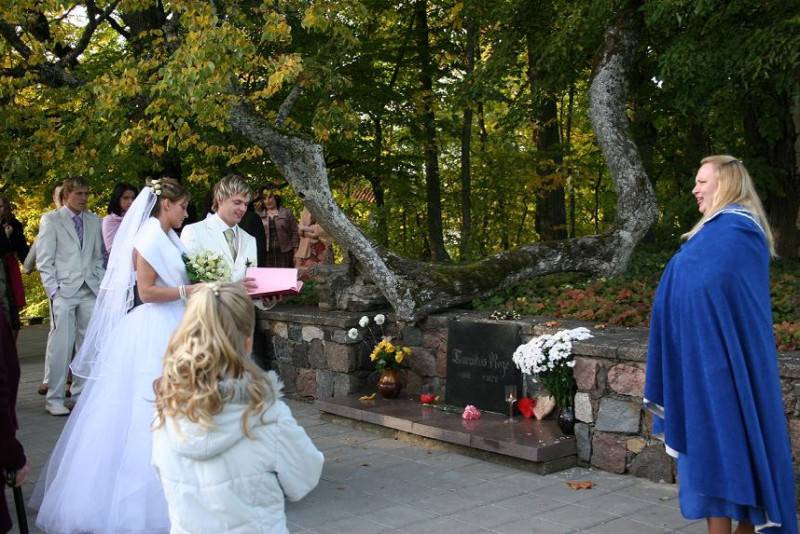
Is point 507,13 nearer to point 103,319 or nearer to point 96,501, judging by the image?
point 103,319

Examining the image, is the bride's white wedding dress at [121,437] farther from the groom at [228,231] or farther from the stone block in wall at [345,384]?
the stone block in wall at [345,384]

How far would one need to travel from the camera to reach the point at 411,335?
818 cm

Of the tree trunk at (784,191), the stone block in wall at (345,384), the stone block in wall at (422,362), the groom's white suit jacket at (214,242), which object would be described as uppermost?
the tree trunk at (784,191)

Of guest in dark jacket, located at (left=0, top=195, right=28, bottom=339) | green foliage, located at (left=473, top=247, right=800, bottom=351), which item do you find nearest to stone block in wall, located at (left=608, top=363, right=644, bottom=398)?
green foliage, located at (left=473, top=247, right=800, bottom=351)

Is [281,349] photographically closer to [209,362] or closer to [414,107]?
[414,107]

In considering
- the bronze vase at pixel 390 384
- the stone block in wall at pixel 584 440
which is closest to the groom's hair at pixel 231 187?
the bronze vase at pixel 390 384

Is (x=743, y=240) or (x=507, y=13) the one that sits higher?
(x=507, y=13)

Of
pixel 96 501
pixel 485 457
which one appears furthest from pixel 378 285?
pixel 96 501

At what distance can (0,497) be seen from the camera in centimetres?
362

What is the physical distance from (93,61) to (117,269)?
8.31 meters

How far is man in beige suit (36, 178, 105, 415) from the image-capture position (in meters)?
8.43

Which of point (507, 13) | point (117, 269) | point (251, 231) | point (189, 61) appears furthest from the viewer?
point (507, 13)

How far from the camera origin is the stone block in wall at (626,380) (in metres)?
6.04

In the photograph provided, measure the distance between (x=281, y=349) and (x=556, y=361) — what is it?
3680 millimetres
